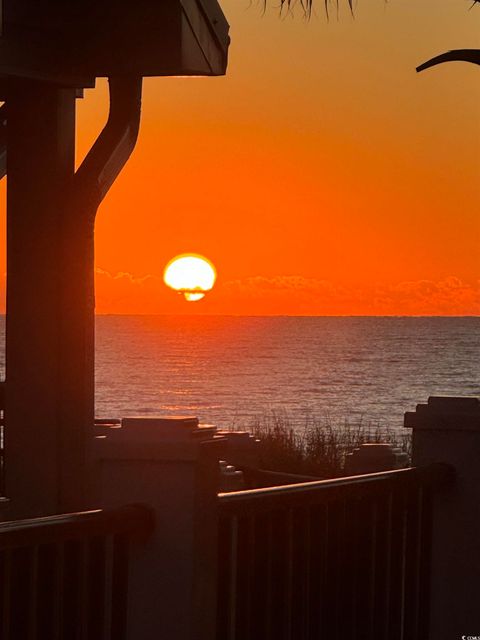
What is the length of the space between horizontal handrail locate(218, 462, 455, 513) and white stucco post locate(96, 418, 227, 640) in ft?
0.95

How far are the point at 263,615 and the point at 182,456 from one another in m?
1.03

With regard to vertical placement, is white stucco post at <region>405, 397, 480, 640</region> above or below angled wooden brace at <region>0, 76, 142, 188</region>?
below

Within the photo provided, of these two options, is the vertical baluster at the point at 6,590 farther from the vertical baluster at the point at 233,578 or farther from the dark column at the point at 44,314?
the dark column at the point at 44,314

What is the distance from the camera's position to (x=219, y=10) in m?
7.07

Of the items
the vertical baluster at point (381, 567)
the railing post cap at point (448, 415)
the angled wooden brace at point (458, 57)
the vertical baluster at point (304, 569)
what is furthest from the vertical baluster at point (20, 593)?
the angled wooden brace at point (458, 57)

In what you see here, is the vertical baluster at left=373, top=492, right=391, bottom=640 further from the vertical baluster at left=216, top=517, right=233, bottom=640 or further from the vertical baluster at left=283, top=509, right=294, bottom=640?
the vertical baluster at left=216, top=517, right=233, bottom=640

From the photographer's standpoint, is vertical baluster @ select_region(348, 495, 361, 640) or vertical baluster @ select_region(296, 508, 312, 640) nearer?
vertical baluster @ select_region(296, 508, 312, 640)

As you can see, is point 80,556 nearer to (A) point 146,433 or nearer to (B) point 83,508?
(A) point 146,433

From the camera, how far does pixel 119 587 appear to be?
13.7ft

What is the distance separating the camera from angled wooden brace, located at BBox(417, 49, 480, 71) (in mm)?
8641

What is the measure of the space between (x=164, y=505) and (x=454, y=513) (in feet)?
8.11

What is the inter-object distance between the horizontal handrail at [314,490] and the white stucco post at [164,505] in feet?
0.95

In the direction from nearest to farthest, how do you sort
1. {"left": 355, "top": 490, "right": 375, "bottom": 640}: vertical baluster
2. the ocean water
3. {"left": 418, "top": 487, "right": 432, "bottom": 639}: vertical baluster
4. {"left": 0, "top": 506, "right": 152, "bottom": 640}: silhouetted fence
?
{"left": 0, "top": 506, "right": 152, "bottom": 640}: silhouetted fence, {"left": 355, "top": 490, "right": 375, "bottom": 640}: vertical baluster, {"left": 418, "top": 487, "right": 432, "bottom": 639}: vertical baluster, the ocean water

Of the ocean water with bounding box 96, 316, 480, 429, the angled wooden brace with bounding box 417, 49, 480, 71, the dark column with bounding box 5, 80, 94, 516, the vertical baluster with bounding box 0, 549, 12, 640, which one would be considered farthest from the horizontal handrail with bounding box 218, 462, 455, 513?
the ocean water with bounding box 96, 316, 480, 429
